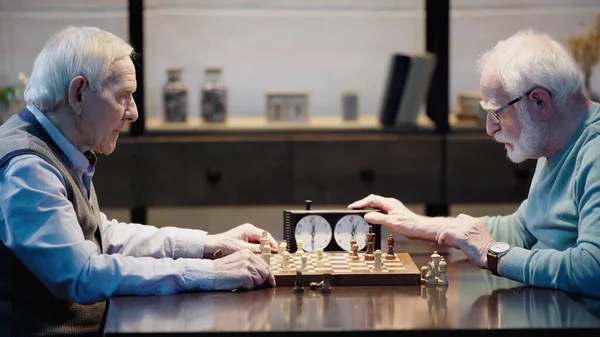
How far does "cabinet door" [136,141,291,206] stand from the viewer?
4.78m

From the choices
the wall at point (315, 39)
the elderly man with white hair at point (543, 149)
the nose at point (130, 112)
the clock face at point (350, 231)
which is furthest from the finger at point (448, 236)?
the wall at point (315, 39)

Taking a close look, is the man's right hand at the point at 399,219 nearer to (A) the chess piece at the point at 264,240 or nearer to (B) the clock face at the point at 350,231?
(B) the clock face at the point at 350,231

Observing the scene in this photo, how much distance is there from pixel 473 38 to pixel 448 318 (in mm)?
3190

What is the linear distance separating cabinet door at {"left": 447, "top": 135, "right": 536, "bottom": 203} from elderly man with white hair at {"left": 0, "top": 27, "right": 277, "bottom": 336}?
2614 mm

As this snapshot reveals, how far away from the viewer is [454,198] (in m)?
4.89

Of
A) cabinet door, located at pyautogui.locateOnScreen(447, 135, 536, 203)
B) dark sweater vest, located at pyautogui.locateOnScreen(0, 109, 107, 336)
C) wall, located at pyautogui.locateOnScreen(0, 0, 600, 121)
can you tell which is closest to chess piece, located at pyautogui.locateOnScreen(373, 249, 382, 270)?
dark sweater vest, located at pyautogui.locateOnScreen(0, 109, 107, 336)

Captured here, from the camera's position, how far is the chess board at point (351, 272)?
2.43 m

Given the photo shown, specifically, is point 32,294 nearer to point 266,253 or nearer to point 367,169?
point 266,253

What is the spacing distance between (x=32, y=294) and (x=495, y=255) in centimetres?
119

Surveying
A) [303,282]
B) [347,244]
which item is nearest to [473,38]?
[347,244]

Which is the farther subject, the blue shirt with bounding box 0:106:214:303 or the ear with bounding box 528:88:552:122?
the ear with bounding box 528:88:552:122

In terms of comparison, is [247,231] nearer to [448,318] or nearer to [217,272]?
[217,272]

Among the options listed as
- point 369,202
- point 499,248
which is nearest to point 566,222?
point 499,248

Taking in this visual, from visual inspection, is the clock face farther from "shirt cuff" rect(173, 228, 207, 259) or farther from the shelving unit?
the shelving unit
